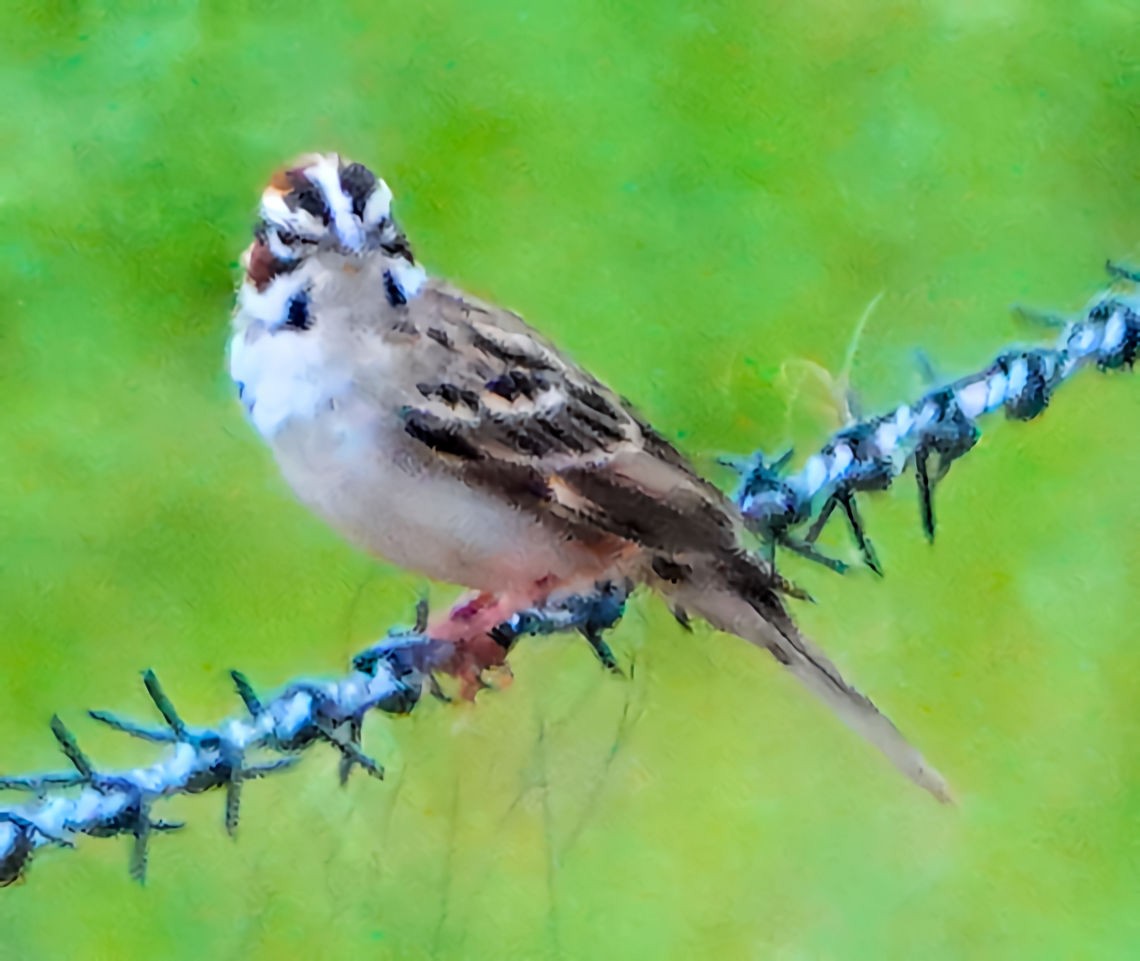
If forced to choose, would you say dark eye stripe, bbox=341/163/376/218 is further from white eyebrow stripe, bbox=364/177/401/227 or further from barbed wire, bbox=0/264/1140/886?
barbed wire, bbox=0/264/1140/886

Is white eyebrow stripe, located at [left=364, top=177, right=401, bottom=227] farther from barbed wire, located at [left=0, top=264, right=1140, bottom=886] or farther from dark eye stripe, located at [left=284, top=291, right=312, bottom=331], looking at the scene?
barbed wire, located at [left=0, top=264, right=1140, bottom=886]

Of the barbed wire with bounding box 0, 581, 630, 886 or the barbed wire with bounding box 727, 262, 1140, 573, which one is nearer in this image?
the barbed wire with bounding box 0, 581, 630, 886

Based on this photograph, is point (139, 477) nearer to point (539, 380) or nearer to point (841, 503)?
point (539, 380)

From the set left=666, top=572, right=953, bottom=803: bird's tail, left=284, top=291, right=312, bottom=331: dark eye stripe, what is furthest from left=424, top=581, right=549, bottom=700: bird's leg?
left=284, top=291, right=312, bottom=331: dark eye stripe

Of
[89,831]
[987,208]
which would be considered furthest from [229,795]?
[987,208]

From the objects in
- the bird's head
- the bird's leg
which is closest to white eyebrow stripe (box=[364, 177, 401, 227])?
the bird's head

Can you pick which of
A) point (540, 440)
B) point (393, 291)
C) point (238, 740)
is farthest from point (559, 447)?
point (238, 740)

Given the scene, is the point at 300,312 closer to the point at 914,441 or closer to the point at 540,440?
the point at 540,440

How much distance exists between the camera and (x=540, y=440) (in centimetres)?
88

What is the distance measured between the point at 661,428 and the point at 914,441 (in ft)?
0.55

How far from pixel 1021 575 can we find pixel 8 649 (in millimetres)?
664

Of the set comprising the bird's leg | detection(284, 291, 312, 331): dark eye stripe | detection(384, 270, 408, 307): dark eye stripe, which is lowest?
the bird's leg

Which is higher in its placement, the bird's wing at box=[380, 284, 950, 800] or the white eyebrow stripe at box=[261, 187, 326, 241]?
the white eyebrow stripe at box=[261, 187, 326, 241]

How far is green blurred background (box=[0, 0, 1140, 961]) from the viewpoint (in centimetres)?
90
